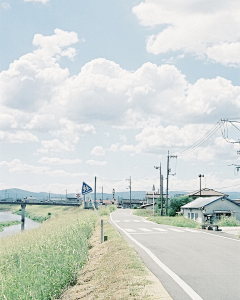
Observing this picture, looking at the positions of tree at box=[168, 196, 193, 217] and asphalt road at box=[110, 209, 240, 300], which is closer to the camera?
asphalt road at box=[110, 209, 240, 300]

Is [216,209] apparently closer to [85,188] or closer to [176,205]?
[176,205]

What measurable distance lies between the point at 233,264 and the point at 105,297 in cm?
496

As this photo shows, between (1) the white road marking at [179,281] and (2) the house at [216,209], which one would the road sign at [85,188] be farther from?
(2) the house at [216,209]

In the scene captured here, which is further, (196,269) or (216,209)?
(216,209)

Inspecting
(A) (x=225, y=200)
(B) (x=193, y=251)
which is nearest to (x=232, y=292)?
(B) (x=193, y=251)

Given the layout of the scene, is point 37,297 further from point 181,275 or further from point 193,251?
point 193,251

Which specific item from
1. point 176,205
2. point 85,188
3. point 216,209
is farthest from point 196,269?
point 176,205

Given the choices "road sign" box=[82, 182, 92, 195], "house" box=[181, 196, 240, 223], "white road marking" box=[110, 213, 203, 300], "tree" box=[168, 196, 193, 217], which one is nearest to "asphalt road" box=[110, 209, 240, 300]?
"white road marking" box=[110, 213, 203, 300]

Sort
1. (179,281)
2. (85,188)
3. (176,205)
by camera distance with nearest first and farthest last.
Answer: (179,281)
(85,188)
(176,205)

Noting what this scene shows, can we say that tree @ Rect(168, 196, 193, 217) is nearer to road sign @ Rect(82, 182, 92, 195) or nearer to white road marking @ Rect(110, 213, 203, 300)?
road sign @ Rect(82, 182, 92, 195)

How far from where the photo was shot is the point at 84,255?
Result: 40.4 ft

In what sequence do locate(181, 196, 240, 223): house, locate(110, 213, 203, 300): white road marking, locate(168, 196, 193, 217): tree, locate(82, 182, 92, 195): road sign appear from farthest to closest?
1. locate(168, 196, 193, 217): tree
2. locate(181, 196, 240, 223): house
3. locate(82, 182, 92, 195): road sign
4. locate(110, 213, 203, 300): white road marking

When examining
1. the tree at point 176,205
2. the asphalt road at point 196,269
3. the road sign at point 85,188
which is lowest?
the tree at point 176,205

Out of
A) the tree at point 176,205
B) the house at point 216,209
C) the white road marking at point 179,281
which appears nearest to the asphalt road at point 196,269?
the white road marking at point 179,281
